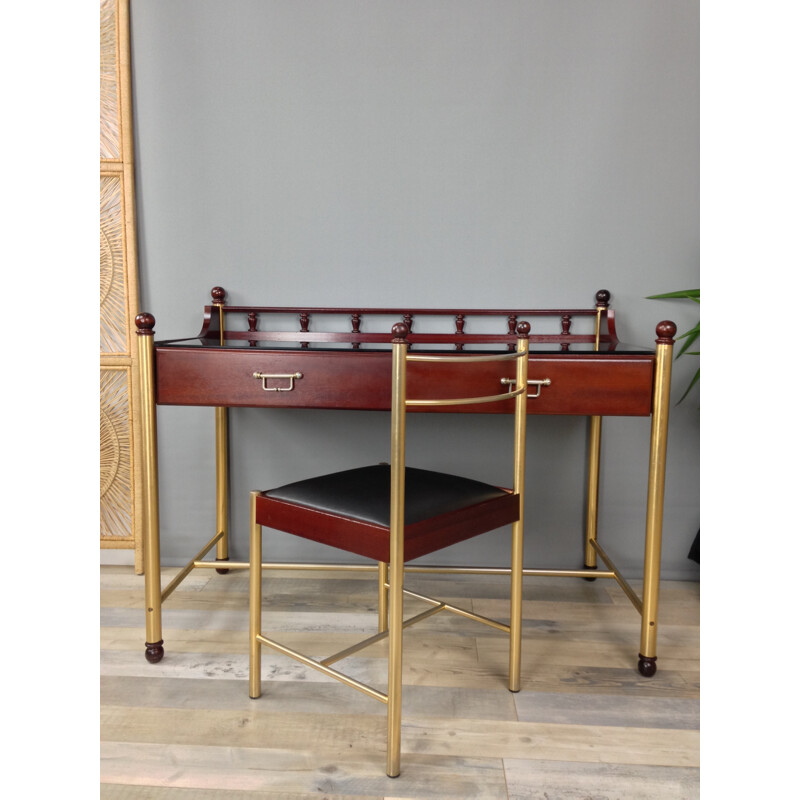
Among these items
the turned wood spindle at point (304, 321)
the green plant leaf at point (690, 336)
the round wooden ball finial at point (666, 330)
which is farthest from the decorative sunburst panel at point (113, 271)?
the green plant leaf at point (690, 336)

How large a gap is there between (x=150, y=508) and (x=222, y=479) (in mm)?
554

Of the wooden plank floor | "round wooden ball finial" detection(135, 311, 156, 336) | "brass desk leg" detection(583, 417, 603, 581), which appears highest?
"round wooden ball finial" detection(135, 311, 156, 336)

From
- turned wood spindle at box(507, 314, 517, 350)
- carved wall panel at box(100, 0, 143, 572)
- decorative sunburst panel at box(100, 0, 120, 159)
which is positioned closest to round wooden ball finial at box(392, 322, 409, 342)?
turned wood spindle at box(507, 314, 517, 350)

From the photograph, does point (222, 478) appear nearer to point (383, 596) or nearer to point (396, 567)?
point (383, 596)

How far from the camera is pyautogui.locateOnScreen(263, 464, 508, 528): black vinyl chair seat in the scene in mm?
1410

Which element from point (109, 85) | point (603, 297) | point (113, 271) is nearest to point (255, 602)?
point (113, 271)

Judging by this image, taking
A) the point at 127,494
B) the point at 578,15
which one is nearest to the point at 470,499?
the point at 127,494

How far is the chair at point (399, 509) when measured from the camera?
4.36ft

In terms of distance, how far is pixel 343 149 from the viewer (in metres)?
2.22

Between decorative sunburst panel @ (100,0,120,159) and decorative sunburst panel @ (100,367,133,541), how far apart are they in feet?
2.47

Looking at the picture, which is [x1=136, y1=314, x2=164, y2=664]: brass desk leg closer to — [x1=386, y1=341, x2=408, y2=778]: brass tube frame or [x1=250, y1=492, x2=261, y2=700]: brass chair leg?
[x1=250, y1=492, x2=261, y2=700]: brass chair leg

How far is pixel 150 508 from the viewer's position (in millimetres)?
1767
